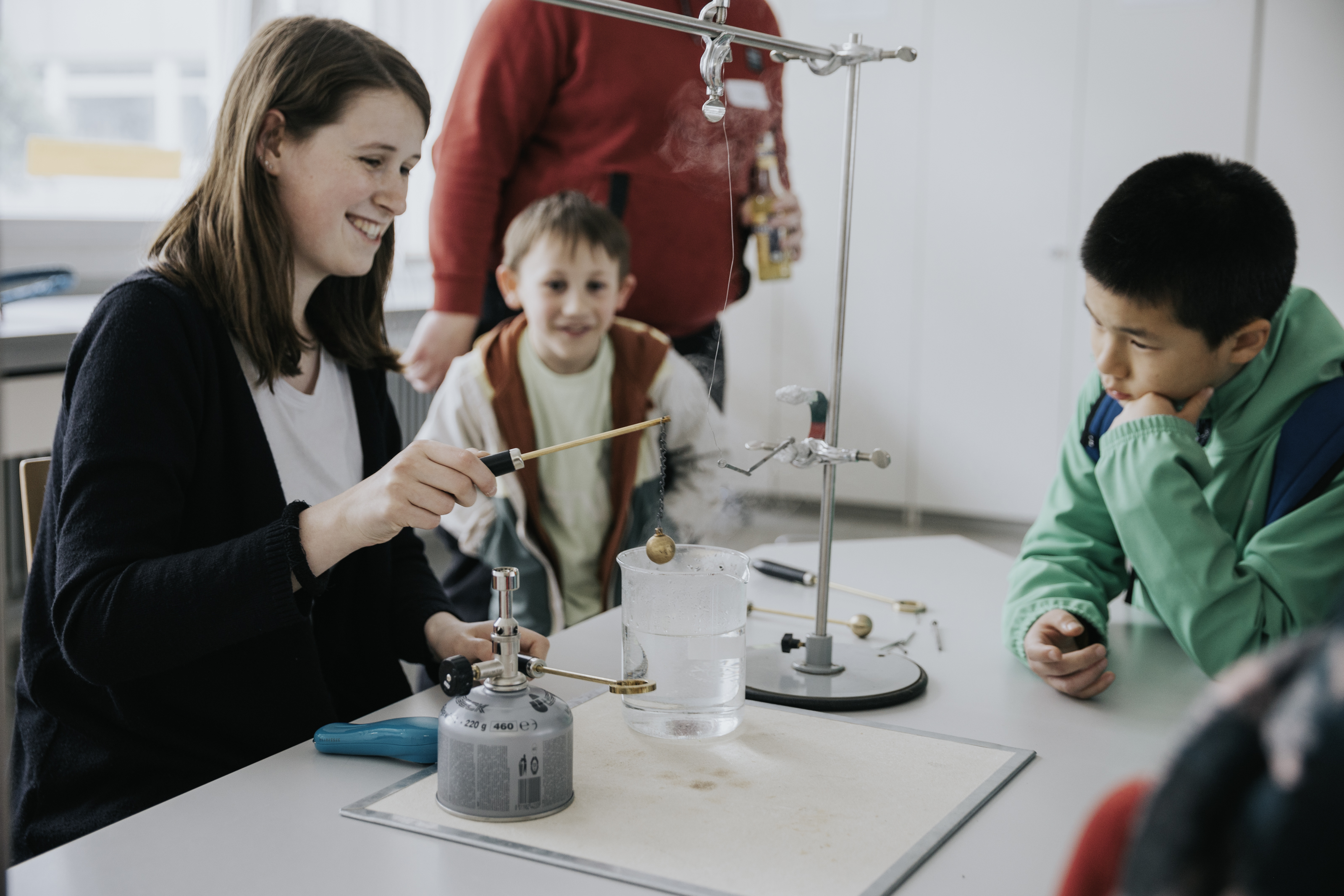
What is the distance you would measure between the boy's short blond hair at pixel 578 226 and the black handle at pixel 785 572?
67 centimetres

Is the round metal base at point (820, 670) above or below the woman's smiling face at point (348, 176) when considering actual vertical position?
below

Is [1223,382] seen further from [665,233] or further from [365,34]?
[365,34]

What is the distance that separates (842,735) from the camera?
91cm

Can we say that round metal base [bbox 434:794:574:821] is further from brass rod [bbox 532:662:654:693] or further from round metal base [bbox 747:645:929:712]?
round metal base [bbox 747:645:929:712]

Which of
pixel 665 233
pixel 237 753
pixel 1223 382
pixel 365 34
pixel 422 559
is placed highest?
pixel 365 34

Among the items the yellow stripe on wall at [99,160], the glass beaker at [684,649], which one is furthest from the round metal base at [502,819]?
the yellow stripe on wall at [99,160]

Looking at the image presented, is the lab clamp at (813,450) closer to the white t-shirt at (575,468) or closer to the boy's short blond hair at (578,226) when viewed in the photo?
the white t-shirt at (575,468)

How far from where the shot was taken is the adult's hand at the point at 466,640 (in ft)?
3.43

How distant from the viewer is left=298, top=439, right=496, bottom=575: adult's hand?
2.93ft

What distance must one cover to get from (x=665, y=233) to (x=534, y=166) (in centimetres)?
38

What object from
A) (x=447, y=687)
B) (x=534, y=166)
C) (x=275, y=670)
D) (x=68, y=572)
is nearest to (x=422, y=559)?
(x=275, y=670)

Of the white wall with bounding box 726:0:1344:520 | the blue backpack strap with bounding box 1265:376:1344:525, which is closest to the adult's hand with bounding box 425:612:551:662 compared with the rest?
the blue backpack strap with bounding box 1265:376:1344:525

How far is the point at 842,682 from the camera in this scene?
1.02 meters

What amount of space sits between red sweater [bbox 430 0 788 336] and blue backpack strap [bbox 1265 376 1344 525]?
0.63 meters
